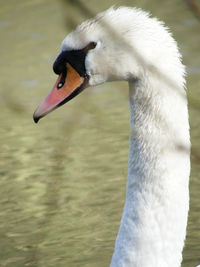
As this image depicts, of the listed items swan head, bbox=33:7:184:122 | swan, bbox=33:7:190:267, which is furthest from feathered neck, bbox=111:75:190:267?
swan head, bbox=33:7:184:122

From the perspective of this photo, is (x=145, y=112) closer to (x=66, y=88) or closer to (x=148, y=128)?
(x=148, y=128)

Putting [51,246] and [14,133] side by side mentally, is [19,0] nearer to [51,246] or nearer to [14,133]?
[14,133]

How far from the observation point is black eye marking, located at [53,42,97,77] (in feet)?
13.9

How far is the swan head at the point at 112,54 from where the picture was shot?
4.07 metres

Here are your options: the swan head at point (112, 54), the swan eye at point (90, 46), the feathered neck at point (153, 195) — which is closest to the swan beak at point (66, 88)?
the swan head at point (112, 54)

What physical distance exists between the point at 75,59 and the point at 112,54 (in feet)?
0.59

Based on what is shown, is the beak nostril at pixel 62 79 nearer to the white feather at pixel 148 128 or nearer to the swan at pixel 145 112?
the swan at pixel 145 112

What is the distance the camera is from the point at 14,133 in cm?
835

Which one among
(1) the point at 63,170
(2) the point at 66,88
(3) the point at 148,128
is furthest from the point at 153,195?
(1) the point at 63,170

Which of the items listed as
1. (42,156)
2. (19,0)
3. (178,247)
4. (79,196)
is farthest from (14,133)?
(19,0)

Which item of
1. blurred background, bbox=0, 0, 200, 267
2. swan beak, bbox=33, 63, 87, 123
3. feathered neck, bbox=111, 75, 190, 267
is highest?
swan beak, bbox=33, 63, 87, 123

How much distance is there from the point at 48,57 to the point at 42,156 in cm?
302

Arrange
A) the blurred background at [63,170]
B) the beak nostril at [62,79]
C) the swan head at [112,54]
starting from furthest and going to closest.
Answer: the blurred background at [63,170] → the beak nostril at [62,79] → the swan head at [112,54]

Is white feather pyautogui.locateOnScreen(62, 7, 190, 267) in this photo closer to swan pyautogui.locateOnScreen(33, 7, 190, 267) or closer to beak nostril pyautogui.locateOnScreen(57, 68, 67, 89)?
swan pyautogui.locateOnScreen(33, 7, 190, 267)
